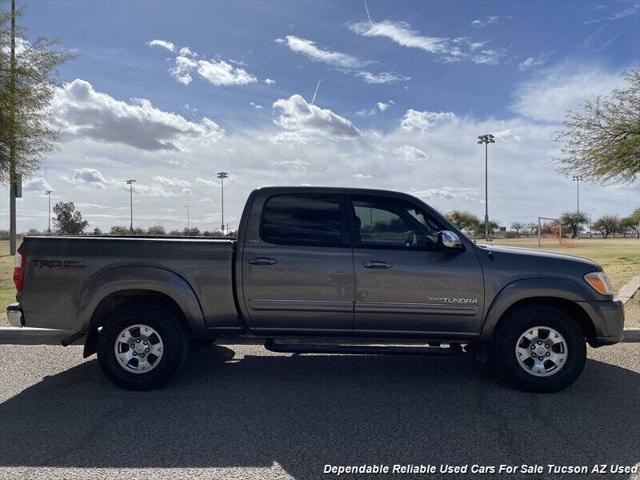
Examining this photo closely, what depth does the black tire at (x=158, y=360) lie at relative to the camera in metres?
4.95

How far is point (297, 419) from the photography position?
13.9ft

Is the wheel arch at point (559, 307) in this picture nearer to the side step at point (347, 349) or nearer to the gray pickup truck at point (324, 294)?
the gray pickup truck at point (324, 294)

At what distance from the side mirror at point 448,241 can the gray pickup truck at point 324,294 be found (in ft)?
0.07

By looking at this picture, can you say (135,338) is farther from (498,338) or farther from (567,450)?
(567,450)

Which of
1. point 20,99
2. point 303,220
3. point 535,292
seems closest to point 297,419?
point 303,220

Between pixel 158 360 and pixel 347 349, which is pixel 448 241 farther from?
pixel 158 360

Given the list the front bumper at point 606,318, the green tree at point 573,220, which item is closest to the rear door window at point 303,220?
the front bumper at point 606,318

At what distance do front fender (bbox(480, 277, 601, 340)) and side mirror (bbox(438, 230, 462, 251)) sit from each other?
0.62m

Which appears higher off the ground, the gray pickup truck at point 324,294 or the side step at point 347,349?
the gray pickup truck at point 324,294

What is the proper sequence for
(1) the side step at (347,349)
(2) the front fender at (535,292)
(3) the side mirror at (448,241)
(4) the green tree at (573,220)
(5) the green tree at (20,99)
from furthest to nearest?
(4) the green tree at (573,220)
(5) the green tree at (20,99)
(1) the side step at (347,349)
(2) the front fender at (535,292)
(3) the side mirror at (448,241)

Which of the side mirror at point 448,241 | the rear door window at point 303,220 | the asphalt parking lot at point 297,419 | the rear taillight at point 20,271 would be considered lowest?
the asphalt parking lot at point 297,419

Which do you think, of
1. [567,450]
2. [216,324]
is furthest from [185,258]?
[567,450]

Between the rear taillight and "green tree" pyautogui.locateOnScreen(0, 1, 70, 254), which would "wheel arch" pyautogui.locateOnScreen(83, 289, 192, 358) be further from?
"green tree" pyautogui.locateOnScreen(0, 1, 70, 254)

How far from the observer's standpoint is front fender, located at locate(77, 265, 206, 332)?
4.88 meters
